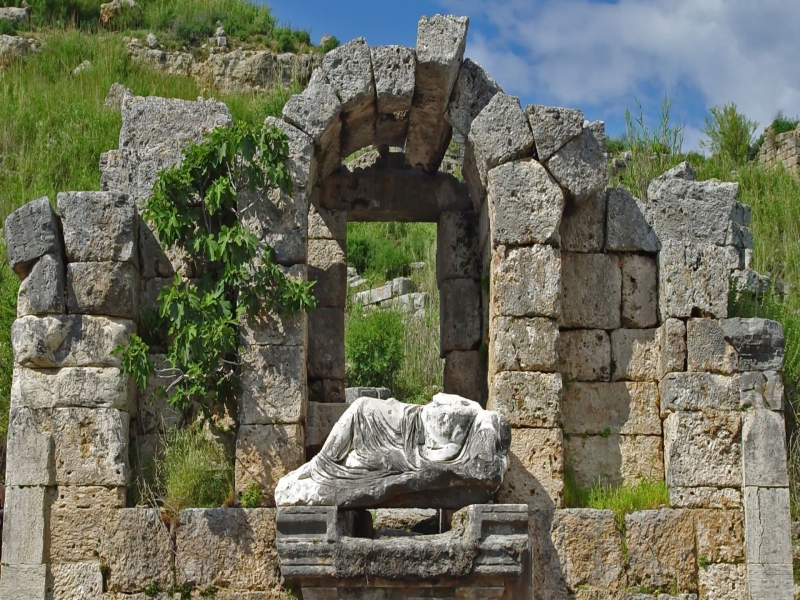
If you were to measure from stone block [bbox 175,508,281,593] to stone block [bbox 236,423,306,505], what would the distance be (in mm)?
222

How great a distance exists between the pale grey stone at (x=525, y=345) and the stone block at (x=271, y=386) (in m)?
1.44

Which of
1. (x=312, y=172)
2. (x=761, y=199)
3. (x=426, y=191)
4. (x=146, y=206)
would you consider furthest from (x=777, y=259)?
(x=146, y=206)

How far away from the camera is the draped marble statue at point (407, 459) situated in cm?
697

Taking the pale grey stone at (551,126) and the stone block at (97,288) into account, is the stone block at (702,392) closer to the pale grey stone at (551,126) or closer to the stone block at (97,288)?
the pale grey stone at (551,126)

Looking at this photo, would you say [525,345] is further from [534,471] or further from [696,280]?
[696,280]

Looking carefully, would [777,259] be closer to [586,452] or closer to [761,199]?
[761,199]

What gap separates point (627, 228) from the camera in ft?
27.3

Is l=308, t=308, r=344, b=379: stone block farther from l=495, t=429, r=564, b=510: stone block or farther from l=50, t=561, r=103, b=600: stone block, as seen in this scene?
l=50, t=561, r=103, b=600: stone block

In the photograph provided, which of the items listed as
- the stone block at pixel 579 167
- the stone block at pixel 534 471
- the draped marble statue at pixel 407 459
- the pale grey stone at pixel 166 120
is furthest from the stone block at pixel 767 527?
the pale grey stone at pixel 166 120

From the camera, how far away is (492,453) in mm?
7059

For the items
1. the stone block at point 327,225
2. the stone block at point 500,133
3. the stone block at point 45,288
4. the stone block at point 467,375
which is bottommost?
the stone block at point 467,375

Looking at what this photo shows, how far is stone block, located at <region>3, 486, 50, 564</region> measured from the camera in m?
7.33

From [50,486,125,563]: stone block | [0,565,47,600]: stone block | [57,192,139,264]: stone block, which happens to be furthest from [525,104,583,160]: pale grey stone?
[0,565,47,600]: stone block

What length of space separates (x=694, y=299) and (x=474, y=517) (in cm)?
250
